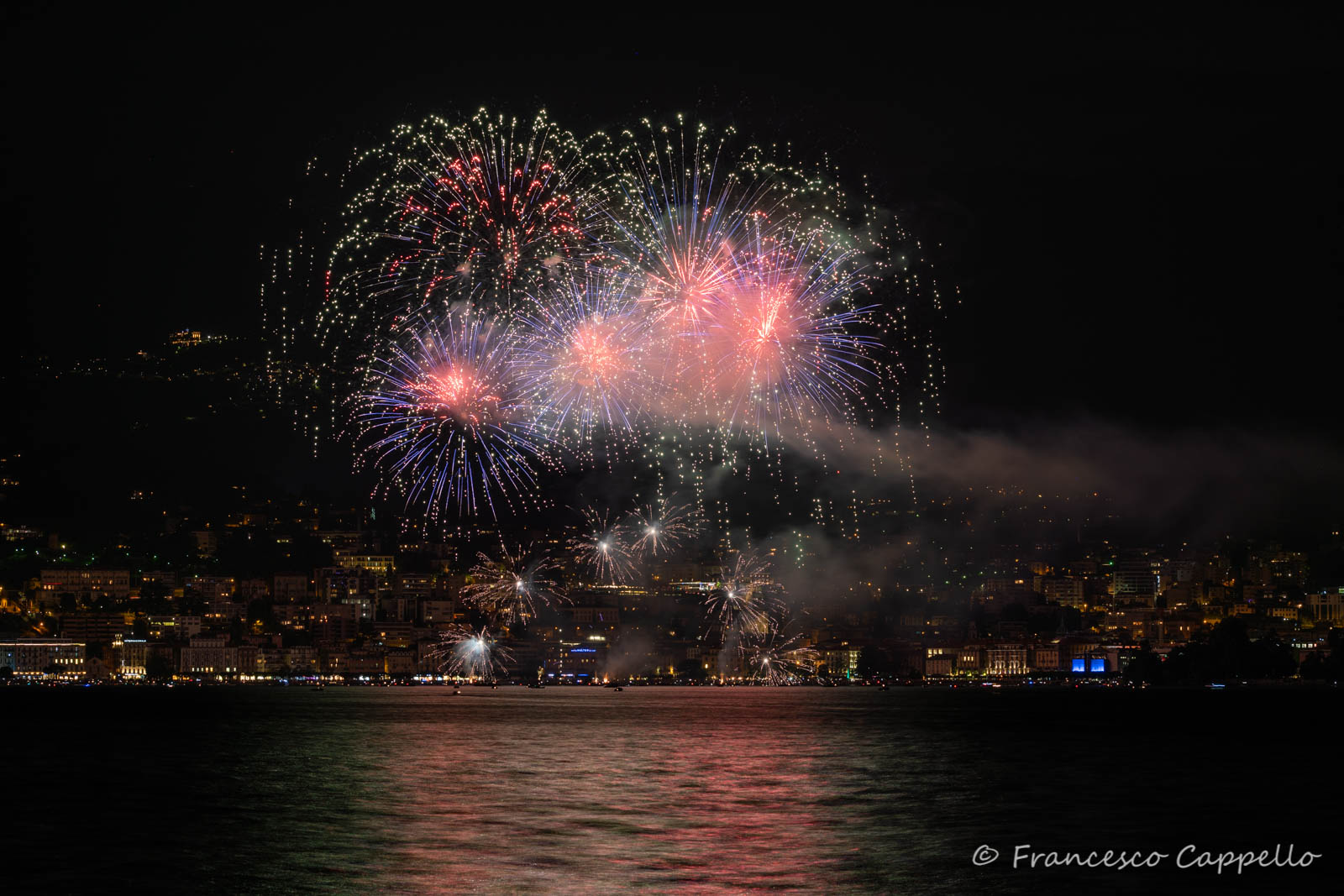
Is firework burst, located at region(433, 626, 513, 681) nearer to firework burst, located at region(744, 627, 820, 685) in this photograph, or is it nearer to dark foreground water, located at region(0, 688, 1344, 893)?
firework burst, located at region(744, 627, 820, 685)

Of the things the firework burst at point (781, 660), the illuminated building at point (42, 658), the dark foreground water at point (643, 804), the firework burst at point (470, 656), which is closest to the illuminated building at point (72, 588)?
the illuminated building at point (42, 658)

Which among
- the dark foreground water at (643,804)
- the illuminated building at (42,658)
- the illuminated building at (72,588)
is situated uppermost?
the illuminated building at (72,588)

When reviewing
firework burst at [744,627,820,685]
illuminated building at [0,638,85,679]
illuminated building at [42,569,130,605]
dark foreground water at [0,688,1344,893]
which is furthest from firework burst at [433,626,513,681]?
dark foreground water at [0,688,1344,893]

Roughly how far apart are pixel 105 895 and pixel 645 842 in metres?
11.7

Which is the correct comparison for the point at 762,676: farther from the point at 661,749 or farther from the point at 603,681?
the point at 661,749

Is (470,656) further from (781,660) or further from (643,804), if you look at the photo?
(643,804)

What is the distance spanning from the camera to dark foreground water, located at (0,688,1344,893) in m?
30.8

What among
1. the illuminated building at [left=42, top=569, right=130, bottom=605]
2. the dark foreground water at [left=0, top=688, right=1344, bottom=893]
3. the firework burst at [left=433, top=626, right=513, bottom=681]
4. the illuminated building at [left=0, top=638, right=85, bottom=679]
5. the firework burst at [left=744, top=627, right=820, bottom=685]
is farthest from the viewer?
the illuminated building at [left=42, top=569, right=130, bottom=605]

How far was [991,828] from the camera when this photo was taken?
38.9 metres

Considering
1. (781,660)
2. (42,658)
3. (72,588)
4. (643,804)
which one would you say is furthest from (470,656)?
(643,804)

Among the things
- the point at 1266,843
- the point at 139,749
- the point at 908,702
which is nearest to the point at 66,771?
the point at 139,749

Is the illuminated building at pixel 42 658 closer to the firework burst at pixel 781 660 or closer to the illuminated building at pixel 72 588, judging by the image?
the illuminated building at pixel 72 588

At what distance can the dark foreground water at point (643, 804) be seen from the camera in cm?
3084

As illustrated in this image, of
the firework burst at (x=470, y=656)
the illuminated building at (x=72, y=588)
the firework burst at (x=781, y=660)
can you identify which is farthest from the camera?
the illuminated building at (x=72, y=588)
